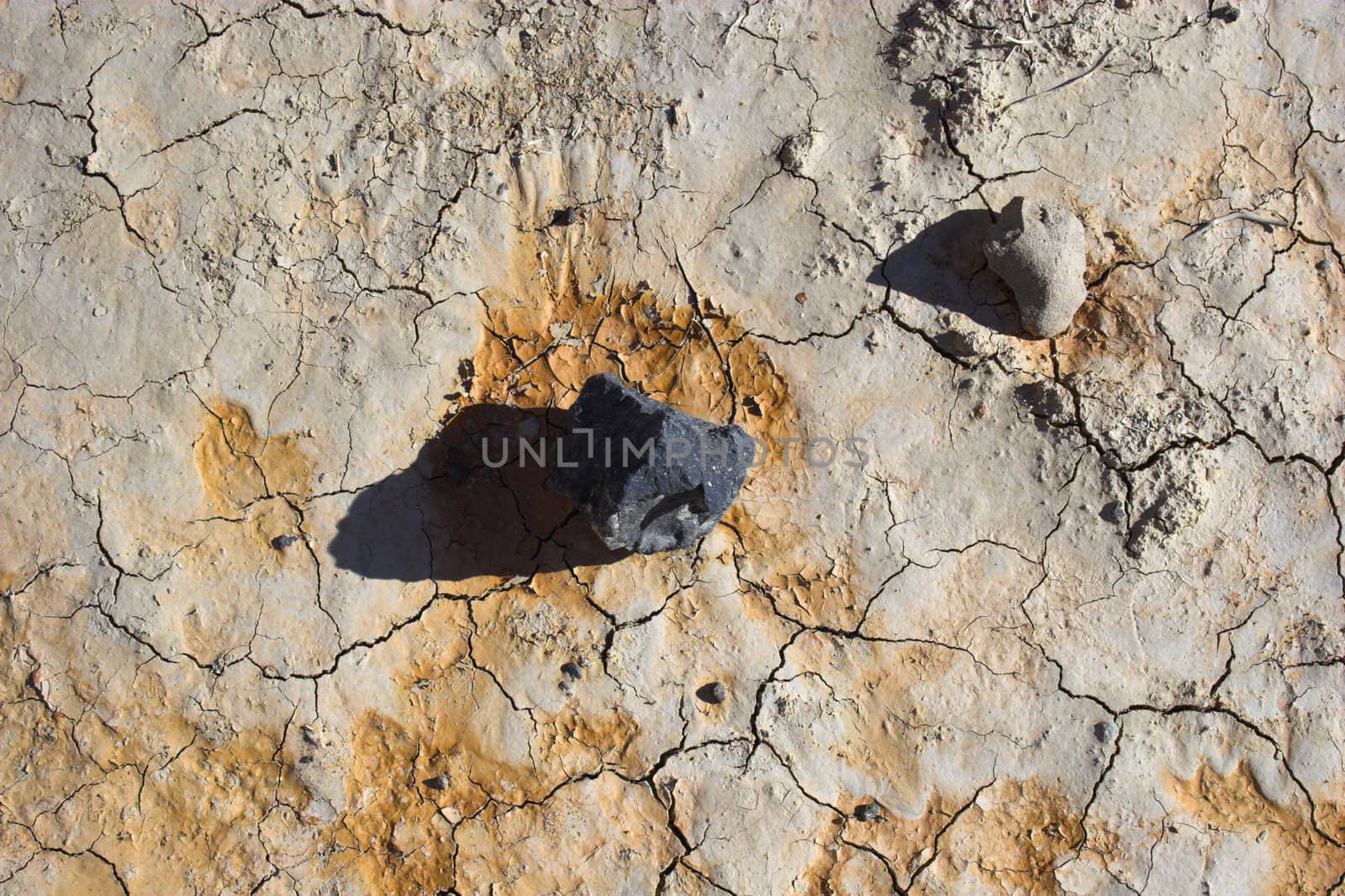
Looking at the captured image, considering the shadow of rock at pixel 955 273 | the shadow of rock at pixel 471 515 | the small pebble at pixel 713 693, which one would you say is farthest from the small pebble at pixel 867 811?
the shadow of rock at pixel 955 273

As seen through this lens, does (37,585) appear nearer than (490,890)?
No

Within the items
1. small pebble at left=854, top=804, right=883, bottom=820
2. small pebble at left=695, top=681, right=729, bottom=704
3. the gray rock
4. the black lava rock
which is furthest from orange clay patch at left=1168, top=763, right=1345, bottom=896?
the black lava rock

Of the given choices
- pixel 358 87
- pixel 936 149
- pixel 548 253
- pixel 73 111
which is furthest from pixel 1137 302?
pixel 73 111

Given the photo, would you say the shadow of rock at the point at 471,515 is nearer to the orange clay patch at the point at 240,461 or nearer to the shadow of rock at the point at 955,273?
the orange clay patch at the point at 240,461

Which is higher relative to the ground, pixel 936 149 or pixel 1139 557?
pixel 936 149

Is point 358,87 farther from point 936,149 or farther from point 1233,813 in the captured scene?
point 1233,813

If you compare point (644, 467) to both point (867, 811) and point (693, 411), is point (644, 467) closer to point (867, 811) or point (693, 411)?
point (693, 411)

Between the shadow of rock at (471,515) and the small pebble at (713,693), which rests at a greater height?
the shadow of rock at (471,515)
